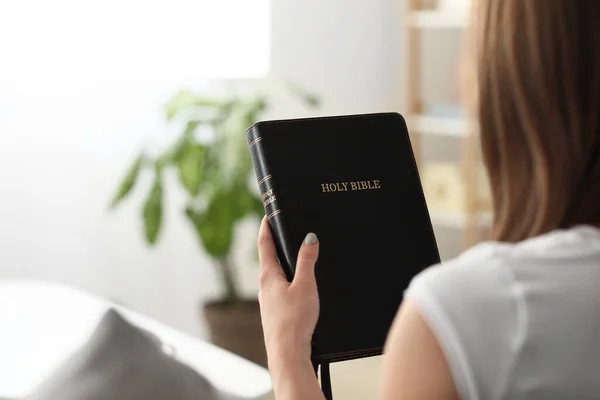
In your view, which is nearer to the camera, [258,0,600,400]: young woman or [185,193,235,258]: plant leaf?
[258,0,600,400]: young woman

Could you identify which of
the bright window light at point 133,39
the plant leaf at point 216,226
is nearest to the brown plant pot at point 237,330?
the plant leaf at point 216,226

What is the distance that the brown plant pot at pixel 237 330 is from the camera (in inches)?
109

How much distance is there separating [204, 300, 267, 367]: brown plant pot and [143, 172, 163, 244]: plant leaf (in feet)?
0.98

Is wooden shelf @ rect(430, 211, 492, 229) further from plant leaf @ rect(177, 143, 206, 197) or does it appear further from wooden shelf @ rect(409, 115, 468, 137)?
plant leaf @ rect(177, 143, 206, 197)

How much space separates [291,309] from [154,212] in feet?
5.95

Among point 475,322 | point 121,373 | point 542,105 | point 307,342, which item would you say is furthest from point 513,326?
point 121,373

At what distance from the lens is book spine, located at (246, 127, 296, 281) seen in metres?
0.99

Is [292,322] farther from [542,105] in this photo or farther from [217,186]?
[217,186]

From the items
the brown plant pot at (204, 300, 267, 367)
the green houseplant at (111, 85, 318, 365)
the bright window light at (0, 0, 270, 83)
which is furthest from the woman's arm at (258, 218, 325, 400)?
the bright window light at (0, 0, 270, 83)

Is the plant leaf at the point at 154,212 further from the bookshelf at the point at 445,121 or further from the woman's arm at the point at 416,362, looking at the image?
the woman's arm at the point at 416,362

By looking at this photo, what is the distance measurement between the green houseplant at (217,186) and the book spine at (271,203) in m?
1.59

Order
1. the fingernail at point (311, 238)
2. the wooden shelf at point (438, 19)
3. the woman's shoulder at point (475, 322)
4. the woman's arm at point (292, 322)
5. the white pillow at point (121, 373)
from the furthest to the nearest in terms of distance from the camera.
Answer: the wooden shelf at point (438, 19) < the white pillow at point (121, 373) < the fingernail at point (311, 238) < the woman's arm at point (292, 322) < the woman's shoulder at point (475, 322)

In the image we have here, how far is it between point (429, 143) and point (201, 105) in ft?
4.03

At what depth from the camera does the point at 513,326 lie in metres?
0.66
